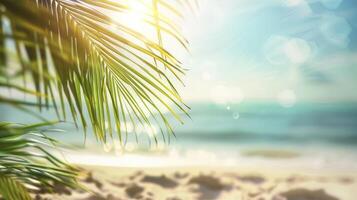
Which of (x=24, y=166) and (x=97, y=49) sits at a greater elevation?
(x=97, y=49)

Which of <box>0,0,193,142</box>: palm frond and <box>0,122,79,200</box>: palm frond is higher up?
<box>0,0,193,142</box>: palm frond

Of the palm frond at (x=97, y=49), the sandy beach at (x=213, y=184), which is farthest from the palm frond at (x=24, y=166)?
the sandy beach at (x=213, y=184)

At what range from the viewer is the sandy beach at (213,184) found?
2262 millimetres

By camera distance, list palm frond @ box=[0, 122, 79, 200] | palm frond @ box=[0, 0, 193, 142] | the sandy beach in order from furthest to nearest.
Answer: the sandy beach, palm frond @ box=[0, 122, 79, 200], palm frond @ box=[0, 0, 193, 142]

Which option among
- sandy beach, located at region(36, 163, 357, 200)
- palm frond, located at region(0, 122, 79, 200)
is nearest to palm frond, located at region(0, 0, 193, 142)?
palm frond, located at region(0, 122, 79, 200)

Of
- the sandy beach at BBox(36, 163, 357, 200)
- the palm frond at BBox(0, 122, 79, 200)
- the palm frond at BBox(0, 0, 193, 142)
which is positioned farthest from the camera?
the sandy beach at BBox(36, 163, 357, 200)

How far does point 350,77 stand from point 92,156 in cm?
344

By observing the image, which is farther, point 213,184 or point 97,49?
point 213,184

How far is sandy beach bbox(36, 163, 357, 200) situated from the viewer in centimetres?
226

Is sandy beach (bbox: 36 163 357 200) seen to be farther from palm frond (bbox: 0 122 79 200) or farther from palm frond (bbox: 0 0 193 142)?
palm frond (bbox: 0 0 193 142)

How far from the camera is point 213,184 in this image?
8.55 feet

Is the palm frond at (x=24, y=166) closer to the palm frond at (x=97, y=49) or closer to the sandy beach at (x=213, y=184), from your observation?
the palm frond at (x=97, y=49)

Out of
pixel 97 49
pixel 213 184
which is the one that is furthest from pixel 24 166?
pixel 213 184

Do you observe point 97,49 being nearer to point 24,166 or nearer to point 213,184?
point 24,166
